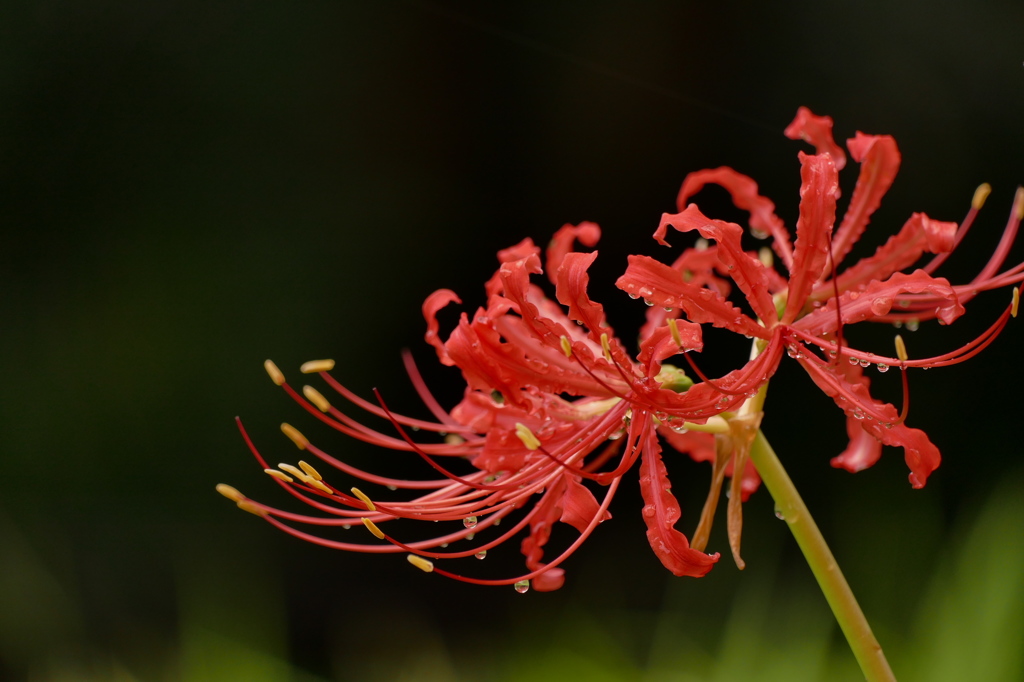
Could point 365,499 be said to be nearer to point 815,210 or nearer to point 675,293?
point 675,293

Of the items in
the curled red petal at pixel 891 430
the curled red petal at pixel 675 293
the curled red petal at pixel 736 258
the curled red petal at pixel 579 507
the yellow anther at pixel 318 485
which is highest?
the curled red petal at pixel 736 258

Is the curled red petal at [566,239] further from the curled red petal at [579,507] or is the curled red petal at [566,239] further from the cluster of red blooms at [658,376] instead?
the curled red petal at [579,507]

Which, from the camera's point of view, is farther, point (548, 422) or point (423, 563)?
point (548, 422)

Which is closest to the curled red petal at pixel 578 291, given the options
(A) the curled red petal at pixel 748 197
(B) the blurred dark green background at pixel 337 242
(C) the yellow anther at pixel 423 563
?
(C) the yellow anther at pixel 423 563

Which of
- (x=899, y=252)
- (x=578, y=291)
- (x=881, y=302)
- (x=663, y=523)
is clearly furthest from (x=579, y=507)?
(x=899, y=252)

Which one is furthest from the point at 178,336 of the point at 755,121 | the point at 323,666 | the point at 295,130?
the point at 755,121

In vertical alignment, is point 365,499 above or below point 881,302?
below
